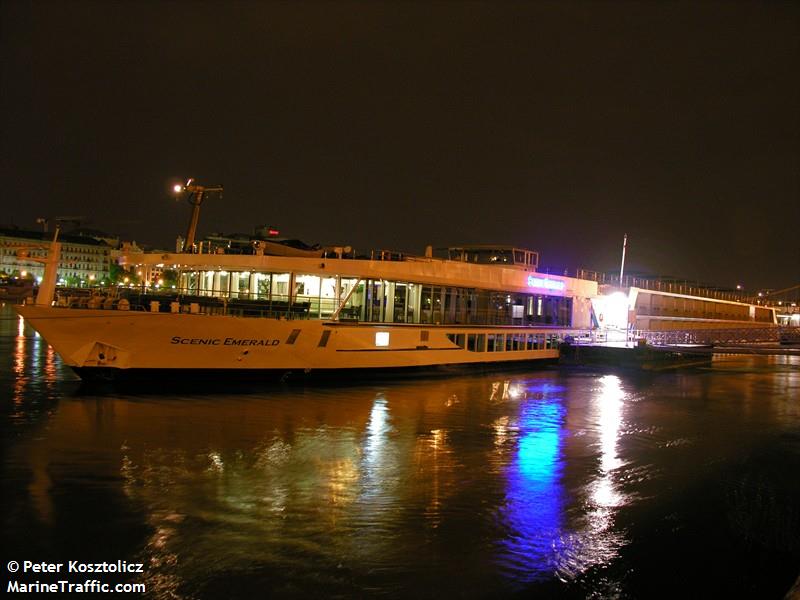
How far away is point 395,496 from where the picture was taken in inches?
489

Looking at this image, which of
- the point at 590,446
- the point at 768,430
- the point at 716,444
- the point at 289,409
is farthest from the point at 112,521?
the point at 768,430

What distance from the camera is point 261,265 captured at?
2728 centimetres

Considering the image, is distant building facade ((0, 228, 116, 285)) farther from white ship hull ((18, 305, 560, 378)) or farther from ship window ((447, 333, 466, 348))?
white ship hull ((18, 305, 560, 378))

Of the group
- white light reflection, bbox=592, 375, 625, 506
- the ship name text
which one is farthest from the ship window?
the ship name text

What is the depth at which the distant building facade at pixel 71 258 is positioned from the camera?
158m

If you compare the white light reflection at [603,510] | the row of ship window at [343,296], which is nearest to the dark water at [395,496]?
the white light reflection at [603,510]

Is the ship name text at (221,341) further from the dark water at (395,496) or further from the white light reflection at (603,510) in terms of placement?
the white light reflection at (603,510)

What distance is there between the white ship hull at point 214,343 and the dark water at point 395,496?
1.54 m

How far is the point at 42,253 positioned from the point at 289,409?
11.0 metres

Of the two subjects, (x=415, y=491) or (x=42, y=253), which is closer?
(x=415, y=491)

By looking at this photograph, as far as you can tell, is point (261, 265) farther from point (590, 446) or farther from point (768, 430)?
point (768, 430)

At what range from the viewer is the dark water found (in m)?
9.11

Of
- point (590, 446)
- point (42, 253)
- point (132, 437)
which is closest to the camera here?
point (132, 437)

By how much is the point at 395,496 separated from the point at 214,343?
13.5m
